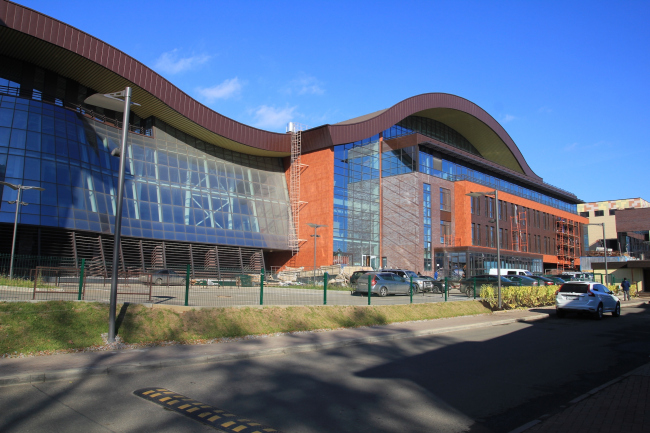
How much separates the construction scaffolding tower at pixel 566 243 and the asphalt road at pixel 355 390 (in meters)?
64.5

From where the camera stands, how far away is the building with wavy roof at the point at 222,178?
106ft

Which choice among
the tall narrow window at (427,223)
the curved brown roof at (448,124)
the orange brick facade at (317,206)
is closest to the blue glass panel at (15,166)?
the orange brick facade at (317,206)

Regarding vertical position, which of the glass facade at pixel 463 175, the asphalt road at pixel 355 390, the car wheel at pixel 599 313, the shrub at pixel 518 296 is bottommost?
the asphalt road at pixel 355 390

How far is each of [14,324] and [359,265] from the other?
38.4 metres

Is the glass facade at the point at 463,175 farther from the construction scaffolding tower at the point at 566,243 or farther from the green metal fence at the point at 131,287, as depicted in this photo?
the green metal fence at the point at 131,287

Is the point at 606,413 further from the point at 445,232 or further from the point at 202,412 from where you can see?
the point at 445,232

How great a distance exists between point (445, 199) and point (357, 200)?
11.0 metres

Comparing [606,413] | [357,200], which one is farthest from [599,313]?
[357,200]

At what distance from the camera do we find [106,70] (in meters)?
35.8

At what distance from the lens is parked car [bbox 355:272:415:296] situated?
25.7 metres

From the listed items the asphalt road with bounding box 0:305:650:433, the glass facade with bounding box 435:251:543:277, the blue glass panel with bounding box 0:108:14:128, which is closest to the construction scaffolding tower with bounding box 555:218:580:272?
the glass facade with bounding box 435:251:543:277

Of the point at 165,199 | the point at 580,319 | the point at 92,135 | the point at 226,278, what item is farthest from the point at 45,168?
the point at 580,319

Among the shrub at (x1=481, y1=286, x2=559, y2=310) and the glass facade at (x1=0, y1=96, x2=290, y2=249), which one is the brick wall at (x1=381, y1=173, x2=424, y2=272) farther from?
the shrub at (x1=481, y1=286, x2=559, y2=310)

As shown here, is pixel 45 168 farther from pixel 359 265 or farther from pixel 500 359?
pixel 500 359
